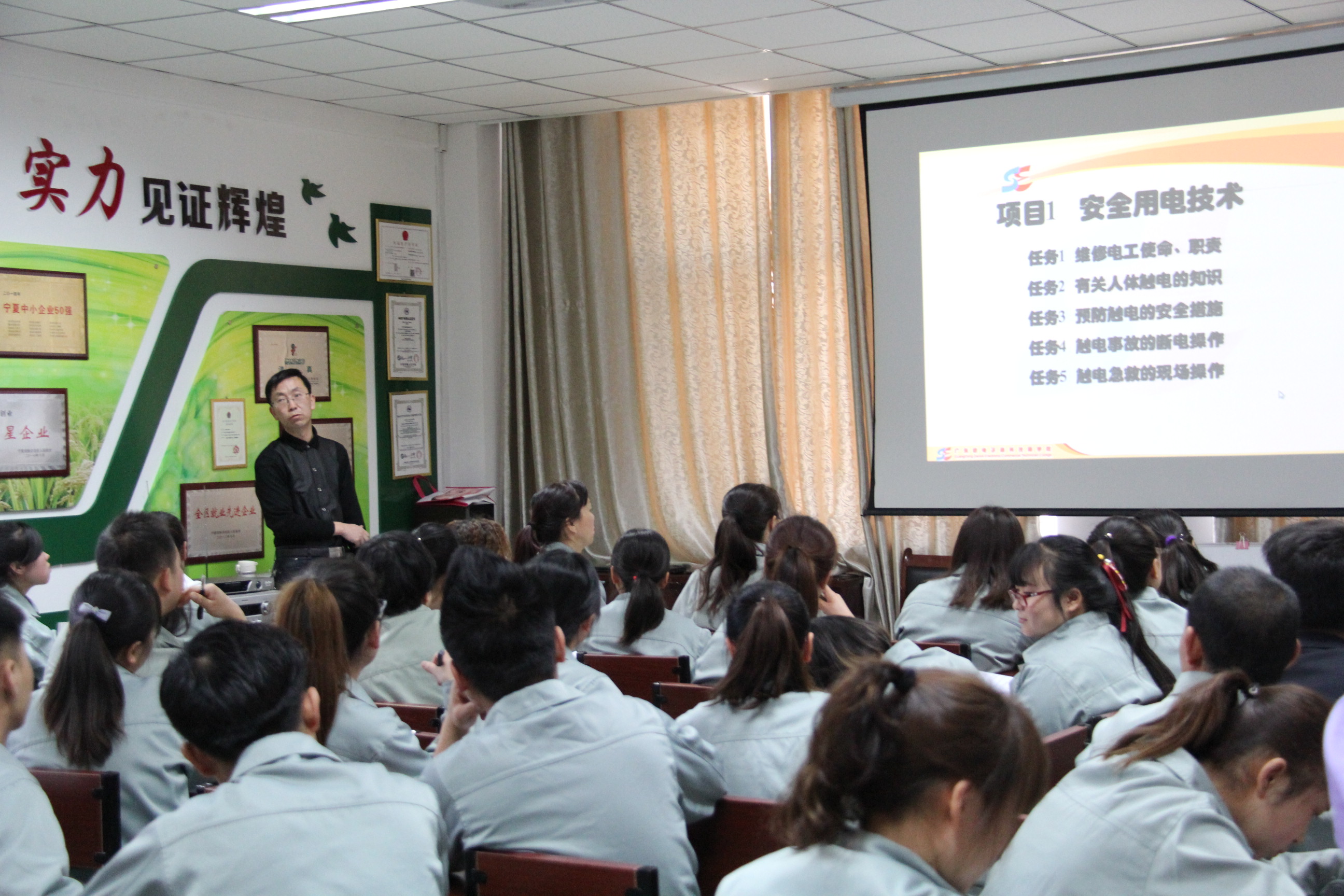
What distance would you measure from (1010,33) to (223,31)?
3.12 metres

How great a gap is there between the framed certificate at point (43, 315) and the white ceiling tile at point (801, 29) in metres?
2.80

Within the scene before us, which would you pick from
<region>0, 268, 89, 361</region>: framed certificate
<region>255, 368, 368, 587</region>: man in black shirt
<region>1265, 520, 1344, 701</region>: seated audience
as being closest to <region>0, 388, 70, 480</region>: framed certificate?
<region>0, 268, 89, 361</region>: framed certificate

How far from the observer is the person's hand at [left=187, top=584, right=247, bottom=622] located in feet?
11.2

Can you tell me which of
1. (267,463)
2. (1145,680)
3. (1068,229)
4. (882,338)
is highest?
(1068,229)

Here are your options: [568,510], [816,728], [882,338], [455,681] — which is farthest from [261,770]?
[882,338]

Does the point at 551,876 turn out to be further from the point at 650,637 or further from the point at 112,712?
the point at 650,637

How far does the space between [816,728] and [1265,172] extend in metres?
4.76

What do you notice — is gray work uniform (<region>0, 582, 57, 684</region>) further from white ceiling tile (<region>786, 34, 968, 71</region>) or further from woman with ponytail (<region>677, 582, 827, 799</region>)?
white ceiling tile (<region>786, 34, 968, 71</region>)

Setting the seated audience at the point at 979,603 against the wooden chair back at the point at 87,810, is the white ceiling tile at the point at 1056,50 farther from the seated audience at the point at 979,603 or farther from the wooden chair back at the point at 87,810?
the wooden chair back at the point at 87,810

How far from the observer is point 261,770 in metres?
1.58

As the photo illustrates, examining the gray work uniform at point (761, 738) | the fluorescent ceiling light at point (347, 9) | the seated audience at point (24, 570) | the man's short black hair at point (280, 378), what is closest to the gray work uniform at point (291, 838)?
the gray work uniform at point (761, 738)

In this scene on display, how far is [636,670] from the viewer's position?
3.38 m

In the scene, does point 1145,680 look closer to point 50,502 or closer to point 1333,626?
point 1333,626

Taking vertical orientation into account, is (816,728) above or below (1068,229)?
below
